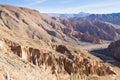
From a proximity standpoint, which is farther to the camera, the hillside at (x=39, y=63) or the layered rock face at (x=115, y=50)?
the layered rock face at (x=115, y=50)

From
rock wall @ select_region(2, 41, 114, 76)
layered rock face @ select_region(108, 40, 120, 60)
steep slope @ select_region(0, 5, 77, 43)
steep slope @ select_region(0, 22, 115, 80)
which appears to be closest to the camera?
steep slope @ select_region(0, 22, 115, 80)

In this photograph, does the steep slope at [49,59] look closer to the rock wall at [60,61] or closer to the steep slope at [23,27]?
the rock wall at [60,61]

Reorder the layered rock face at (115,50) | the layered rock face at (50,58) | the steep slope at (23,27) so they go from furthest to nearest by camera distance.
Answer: the steep slope at (23,27) < the layered rock face at (115,50) < the layered rock face at (50,58)

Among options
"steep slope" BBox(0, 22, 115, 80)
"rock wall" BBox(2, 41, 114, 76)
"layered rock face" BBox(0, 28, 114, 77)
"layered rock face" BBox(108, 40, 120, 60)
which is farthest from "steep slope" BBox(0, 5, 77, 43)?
"steep slope" BBox(0, 22, 115, 80)

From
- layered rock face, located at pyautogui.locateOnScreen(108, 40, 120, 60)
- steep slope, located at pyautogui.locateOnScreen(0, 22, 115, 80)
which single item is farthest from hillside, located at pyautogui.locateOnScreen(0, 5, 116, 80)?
layered rock face, located at pyautogui.locateOnScreen(108, 40, 120, 60)

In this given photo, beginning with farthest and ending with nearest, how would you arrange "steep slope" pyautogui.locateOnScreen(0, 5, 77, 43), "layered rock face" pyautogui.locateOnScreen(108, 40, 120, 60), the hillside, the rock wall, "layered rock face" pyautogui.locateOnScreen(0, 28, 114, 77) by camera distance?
"steep slope" pyautogui.locateOnScreen(0, 5, 77, 43)
"layered rock face" pyautogui.locateOnScreen(108, 40, 120, 60)
the rock wall
"layered rock face" pyautogui.locateOnScreen(0, 28, 114, 77)
the hillside

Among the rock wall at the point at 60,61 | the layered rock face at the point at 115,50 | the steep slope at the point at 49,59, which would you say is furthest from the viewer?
the layered rock face at the point at 115,50

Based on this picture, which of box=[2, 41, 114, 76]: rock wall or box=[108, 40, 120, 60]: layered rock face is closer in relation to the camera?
box=[2, 41, 114, 76]: rock wall

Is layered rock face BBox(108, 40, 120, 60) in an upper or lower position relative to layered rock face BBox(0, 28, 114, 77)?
lower

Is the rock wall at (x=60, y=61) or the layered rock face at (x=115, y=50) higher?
the rock wall at (x=60, y=61)

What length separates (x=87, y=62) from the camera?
66.9 metres

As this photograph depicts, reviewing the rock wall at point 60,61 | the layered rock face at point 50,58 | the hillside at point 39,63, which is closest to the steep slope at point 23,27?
the rock wall at point 60,61

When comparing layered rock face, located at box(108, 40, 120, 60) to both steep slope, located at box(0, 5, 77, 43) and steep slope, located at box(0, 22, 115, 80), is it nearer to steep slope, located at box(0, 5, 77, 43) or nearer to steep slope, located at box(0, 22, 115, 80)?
steep slope, located at box(0, 5, 77, 43)

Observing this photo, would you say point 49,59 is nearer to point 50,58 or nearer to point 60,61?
point 50,58
